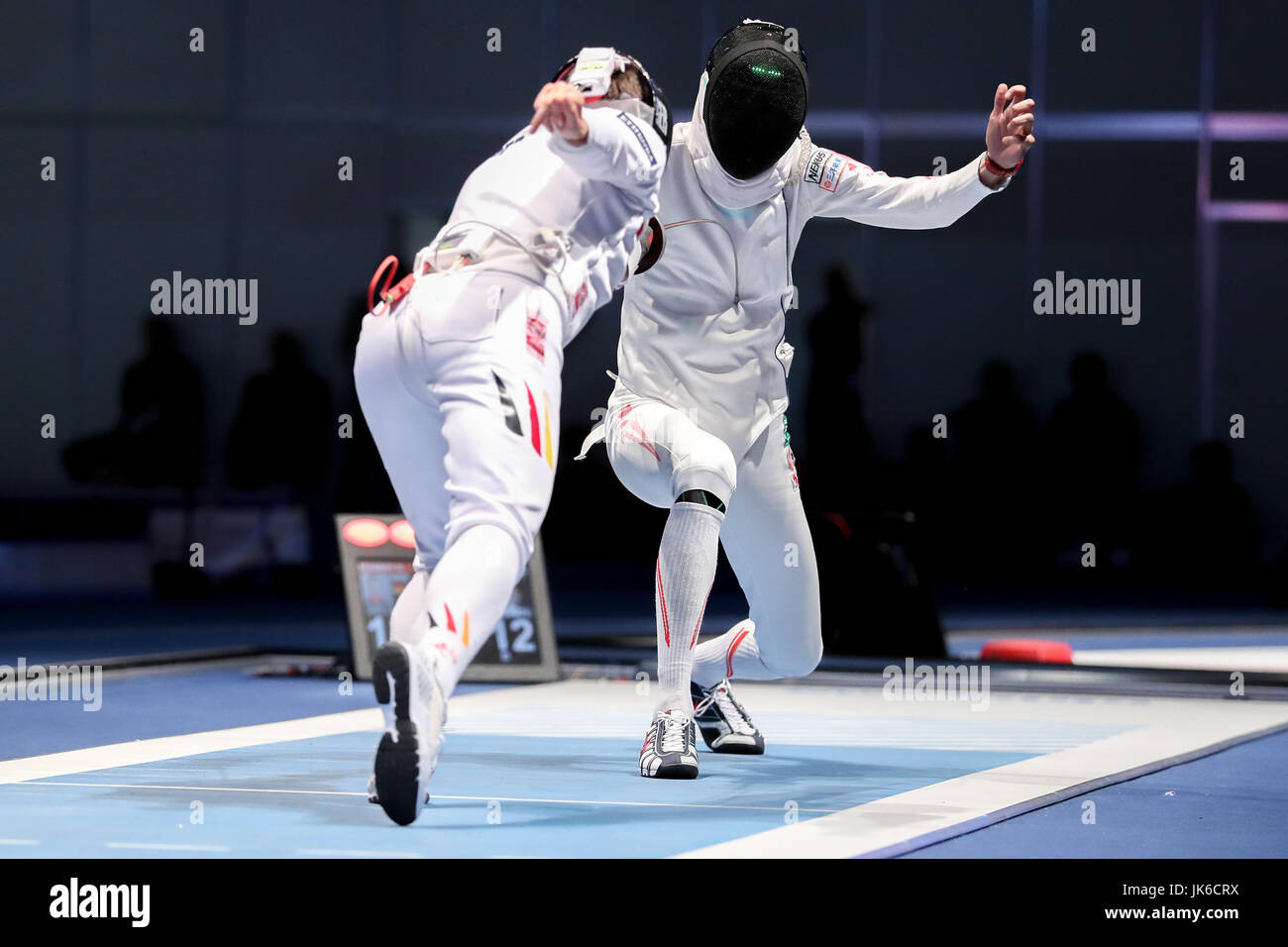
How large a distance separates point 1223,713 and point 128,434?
25.4 ft

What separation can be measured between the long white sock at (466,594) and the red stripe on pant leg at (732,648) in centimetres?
165

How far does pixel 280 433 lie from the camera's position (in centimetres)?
1126

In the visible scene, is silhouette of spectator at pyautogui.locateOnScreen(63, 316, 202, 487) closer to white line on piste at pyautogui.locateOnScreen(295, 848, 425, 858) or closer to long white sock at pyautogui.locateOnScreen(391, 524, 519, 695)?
white line on piste at pyautogui.locateOnScreen(295, 848, 425, 858)

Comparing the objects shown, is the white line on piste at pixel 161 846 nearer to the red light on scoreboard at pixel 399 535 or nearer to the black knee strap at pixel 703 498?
the black knee strap at pixel 703 498

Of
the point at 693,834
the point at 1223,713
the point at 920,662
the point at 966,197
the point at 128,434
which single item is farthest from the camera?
the point at 128,434

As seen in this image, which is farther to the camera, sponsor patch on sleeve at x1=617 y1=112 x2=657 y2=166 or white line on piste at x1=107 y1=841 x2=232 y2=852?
sponsor patch on sleeve at x1=617 y1=112 x2=657 y2=166

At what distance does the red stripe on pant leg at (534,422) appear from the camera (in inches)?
122

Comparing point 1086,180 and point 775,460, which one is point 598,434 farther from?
point 1086,180

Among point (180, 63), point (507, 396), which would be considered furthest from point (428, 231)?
point (507, 396)

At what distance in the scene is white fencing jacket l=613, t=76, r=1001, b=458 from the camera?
4.29 meters

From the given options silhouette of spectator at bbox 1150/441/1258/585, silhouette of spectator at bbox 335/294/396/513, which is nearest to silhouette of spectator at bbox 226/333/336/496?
silhouette of spectator at bbox 335/294/396/513

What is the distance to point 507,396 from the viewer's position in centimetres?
306

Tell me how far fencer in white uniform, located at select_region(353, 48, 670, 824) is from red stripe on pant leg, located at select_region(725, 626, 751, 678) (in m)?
1.43

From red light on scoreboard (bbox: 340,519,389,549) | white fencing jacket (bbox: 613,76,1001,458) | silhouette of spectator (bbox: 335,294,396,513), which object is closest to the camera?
white fencing jacket (bbox: 613,76,1001,458)
